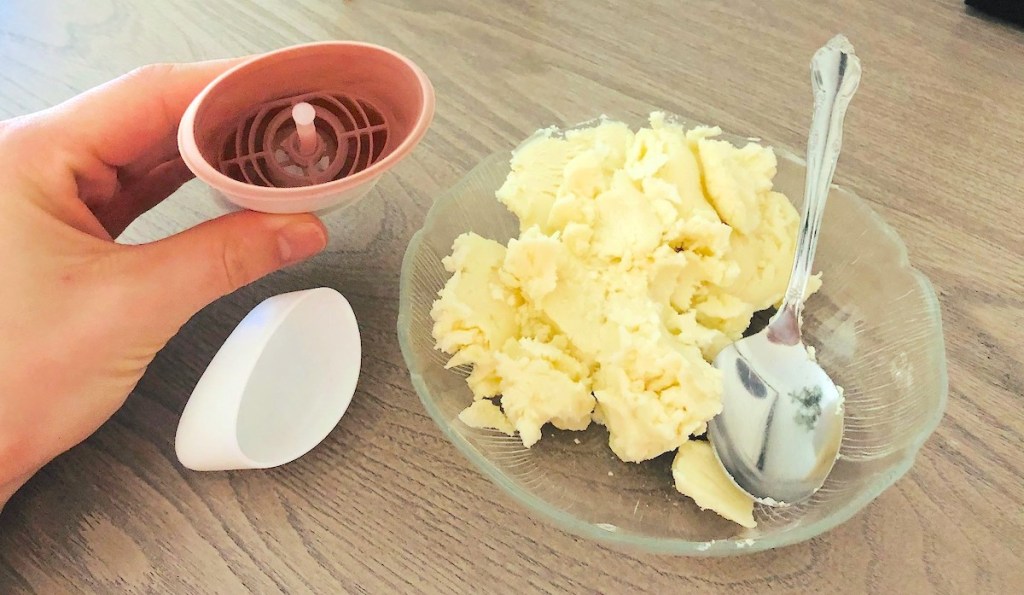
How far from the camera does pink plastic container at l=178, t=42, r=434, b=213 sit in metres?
0.59

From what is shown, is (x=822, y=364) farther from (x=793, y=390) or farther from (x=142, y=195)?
(x=142, y=195)

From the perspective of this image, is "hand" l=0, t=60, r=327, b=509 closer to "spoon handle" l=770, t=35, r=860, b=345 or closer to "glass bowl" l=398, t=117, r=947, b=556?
"glass bowl" l=398, t=117, r=947, b=556

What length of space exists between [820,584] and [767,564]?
0.15ft

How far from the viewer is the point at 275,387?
0.66 metres

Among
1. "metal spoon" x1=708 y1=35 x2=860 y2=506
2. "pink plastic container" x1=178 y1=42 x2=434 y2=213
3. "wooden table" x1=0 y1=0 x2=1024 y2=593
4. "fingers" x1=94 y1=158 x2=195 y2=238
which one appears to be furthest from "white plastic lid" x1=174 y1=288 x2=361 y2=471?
"metal spoon" x1=708 y1=35 x2=860 y2=506

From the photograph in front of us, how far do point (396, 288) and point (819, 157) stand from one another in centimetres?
47

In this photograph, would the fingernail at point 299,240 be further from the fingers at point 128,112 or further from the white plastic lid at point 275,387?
the fingers at point 128,112

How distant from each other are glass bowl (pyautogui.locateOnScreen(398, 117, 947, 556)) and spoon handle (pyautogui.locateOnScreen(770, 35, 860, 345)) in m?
0.06

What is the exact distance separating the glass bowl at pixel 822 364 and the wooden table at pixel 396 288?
5 centimetres

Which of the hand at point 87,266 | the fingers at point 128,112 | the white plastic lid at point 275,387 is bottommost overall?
the white plastic lid at point 275,387

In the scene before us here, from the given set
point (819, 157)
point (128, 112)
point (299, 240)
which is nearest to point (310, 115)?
point (299, 240)

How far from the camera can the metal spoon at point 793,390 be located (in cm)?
64

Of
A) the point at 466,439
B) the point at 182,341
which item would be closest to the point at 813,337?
the point at 466,439

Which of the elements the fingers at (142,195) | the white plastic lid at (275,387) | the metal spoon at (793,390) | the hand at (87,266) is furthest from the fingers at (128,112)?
the metal spoon at (793,390)
